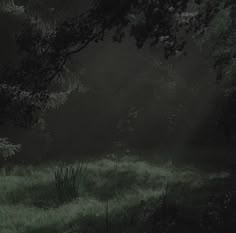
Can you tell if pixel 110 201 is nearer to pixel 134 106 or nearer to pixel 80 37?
pixel 80 37

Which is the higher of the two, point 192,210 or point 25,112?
point 25,112

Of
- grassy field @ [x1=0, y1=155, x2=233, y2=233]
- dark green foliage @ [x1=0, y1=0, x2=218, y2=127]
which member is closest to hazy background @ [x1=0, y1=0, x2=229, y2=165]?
grassy field @ [x1=0, y1=155, x2=233, y2=233]

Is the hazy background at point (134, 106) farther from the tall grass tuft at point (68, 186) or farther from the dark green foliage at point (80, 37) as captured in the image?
the dark green foliage at point (80, 37)

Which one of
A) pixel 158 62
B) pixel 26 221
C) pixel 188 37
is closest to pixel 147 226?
pixel 26 221

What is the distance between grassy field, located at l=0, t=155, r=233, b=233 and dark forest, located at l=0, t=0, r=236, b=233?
0.04 metres

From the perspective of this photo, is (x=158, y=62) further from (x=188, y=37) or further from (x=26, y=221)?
(x=26, y=221)

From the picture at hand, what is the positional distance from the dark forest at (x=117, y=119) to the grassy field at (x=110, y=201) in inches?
1.4

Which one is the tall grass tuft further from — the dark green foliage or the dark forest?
the dark green foliage

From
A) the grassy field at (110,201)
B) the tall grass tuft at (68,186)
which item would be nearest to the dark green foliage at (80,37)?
the grassy field at (110,201)

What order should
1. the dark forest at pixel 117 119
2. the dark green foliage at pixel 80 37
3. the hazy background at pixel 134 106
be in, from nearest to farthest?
the dark green foliage at pixel 80 37, the dark forest at pixel 117 119, the hazy background at pixel 134 106

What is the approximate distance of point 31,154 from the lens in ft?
51.6

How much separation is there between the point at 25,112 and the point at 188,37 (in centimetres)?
1879

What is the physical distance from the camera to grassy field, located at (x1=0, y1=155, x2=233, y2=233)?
7.86 m

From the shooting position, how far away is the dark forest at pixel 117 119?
5.02 m
